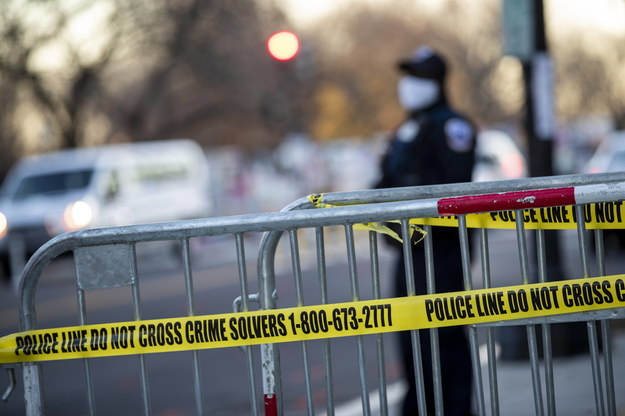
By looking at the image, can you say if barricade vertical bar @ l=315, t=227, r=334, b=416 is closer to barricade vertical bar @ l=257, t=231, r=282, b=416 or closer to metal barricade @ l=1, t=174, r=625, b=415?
metal barricade @ l=1, t=174, r=625, b=415

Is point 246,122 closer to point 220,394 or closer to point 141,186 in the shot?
point 141,186

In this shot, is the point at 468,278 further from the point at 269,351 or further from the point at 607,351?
the point at 269,351

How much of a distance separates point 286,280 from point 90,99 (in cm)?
2025

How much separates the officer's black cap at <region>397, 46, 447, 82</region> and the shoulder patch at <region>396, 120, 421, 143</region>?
0.27 meters

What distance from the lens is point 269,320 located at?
345cm

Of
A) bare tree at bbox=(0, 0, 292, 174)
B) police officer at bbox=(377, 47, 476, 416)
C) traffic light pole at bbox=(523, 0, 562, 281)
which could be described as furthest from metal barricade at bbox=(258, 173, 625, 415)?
bare tree at bbox=(0, 0, 292, 174)

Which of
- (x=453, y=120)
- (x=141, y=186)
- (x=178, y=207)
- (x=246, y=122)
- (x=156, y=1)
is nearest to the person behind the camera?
(x=453, y=120)

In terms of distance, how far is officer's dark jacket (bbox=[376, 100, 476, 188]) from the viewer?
16.1ft

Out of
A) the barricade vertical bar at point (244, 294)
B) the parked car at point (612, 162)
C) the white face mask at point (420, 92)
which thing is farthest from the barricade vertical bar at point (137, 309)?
the parked car at point (612, 162)

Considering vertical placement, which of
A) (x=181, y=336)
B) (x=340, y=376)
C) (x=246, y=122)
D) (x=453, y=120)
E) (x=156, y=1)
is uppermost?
(x=156, y=1)

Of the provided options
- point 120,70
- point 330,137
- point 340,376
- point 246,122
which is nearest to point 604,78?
point 330,137

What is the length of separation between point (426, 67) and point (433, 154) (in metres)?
0.53

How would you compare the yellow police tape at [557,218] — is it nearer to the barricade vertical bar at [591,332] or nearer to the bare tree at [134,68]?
the barricade vertical bar at [591,332]

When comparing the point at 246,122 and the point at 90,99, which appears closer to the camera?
Result: the point at 90,99
